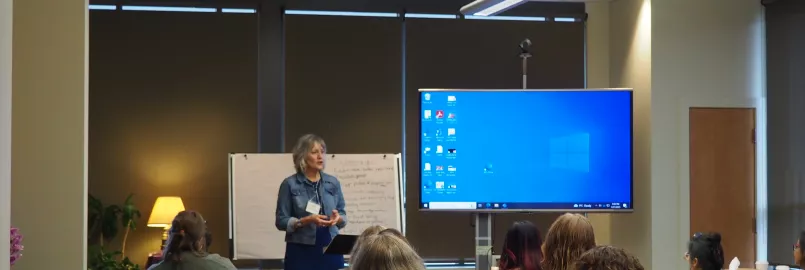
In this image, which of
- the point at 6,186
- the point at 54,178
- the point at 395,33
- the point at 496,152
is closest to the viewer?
the point at 6,186

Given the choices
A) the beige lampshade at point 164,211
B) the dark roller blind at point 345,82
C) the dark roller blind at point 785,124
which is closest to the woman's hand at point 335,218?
the beige lampshade at point 164,211

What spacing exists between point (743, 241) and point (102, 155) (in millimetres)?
4953

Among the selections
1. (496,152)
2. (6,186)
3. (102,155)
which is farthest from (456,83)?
(6,186)

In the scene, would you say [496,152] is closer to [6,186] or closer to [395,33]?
[395,33]

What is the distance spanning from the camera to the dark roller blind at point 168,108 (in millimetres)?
7316

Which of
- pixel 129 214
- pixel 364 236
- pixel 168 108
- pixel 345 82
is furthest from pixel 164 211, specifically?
pixel 364 236

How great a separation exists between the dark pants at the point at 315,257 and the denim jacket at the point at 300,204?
0.03m

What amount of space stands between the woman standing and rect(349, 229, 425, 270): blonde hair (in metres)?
2.85

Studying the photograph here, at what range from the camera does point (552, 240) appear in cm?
403

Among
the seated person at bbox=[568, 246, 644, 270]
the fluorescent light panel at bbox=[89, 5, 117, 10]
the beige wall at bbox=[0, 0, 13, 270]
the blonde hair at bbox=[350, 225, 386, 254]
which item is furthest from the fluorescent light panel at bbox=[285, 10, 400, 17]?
the seated person at bbox=[568, 246, 644, 270]

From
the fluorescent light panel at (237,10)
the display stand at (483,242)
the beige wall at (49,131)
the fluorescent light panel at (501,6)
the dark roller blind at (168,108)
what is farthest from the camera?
the fluorescent light panel at (237,10)

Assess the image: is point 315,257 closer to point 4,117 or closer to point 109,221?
point 109,221

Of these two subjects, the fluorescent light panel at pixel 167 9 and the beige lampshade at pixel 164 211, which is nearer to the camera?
the beige lampshade at pixel 164 211

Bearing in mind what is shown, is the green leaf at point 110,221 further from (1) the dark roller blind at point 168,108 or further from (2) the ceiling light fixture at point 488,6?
(2) the ceiling light fixture at point 488,6
